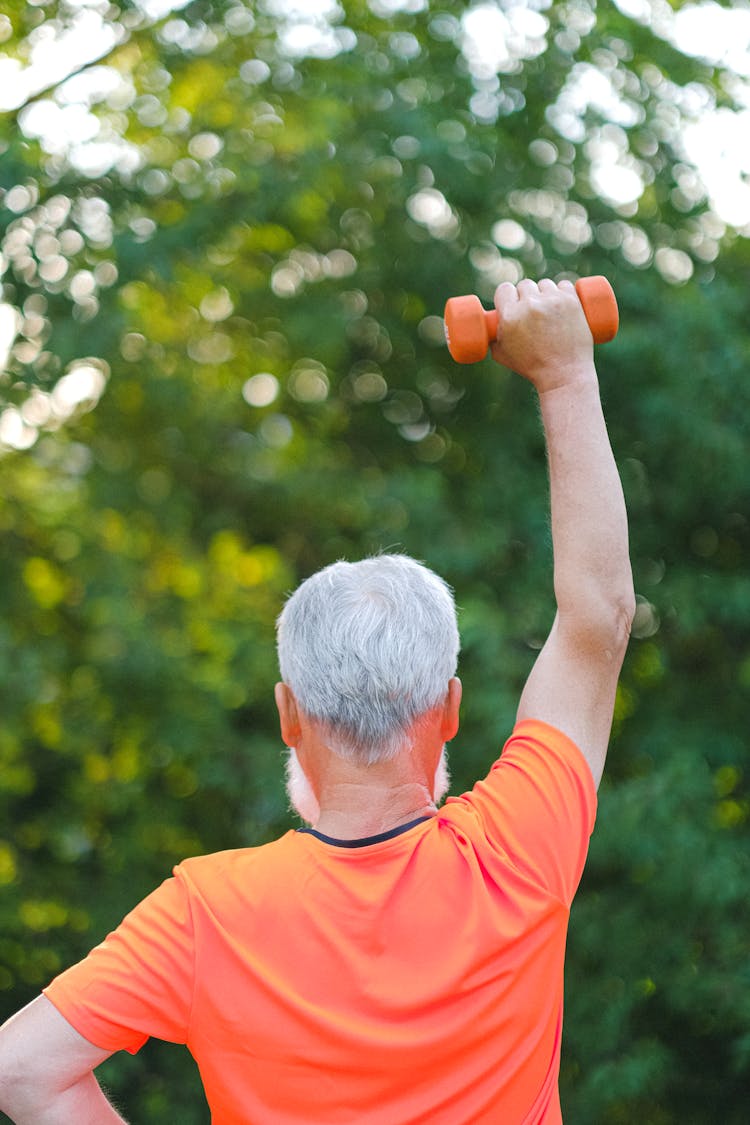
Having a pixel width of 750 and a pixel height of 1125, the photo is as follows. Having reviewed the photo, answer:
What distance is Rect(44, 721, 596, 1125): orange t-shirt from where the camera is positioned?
4.31 feet

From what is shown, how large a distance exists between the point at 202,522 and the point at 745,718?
6.78 ft

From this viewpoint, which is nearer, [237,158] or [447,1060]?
[447,1060]

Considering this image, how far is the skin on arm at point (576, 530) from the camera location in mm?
1449

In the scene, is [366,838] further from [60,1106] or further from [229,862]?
[60,1106]

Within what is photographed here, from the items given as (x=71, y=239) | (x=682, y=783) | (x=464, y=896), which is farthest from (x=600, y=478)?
(x=71, y=239)

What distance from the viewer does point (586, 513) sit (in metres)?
1.46

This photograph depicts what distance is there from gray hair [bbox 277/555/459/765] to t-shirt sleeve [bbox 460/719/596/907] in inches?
4.7

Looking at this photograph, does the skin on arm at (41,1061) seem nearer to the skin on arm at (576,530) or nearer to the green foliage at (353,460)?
the skin on arm at (576,530)

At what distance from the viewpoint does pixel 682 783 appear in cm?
363

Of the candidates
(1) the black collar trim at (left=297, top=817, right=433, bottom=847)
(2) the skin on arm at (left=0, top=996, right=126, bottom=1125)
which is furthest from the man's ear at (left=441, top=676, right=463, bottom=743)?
(2) the skin on arm at (left=0, top=996, right=126, bottom=1125)

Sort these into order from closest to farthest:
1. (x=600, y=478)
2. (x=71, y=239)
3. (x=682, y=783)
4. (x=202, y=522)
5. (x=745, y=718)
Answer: (x=600, y=478) → (x=682, y=783) → (x=71, y=239) → (x=745, y=718) → (x=202, y=522)

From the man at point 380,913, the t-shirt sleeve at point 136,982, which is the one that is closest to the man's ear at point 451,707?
the man at point 380,913

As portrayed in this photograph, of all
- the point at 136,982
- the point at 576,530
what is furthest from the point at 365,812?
the point at 576,530

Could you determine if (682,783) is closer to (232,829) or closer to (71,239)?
(232,829)
